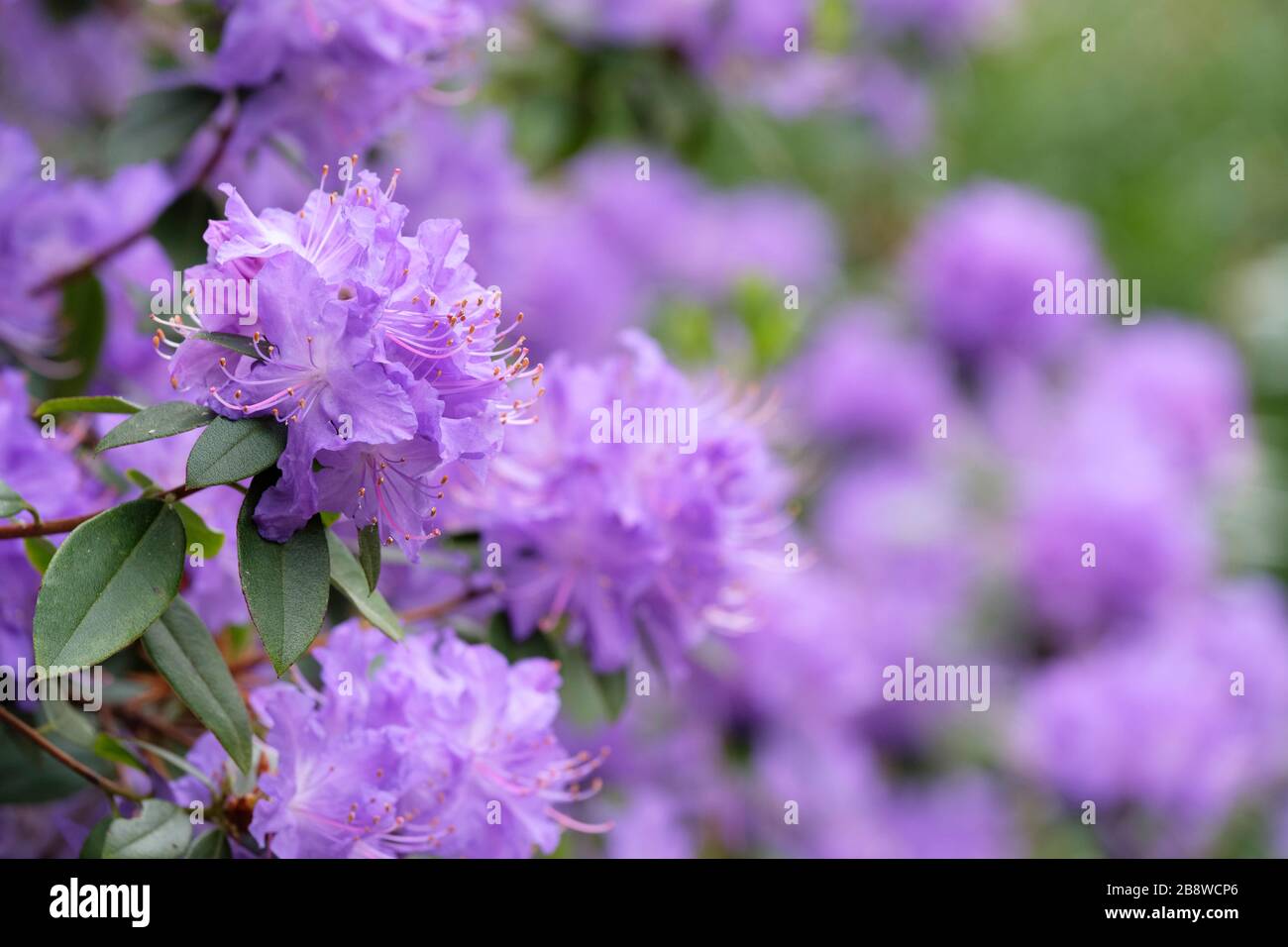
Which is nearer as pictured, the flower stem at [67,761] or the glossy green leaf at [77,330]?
the flower stem at [67,761]

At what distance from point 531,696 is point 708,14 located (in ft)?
3.78

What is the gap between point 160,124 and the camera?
4.09ft

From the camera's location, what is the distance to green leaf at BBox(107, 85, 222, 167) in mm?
1231

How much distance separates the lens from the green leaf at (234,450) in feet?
2.57

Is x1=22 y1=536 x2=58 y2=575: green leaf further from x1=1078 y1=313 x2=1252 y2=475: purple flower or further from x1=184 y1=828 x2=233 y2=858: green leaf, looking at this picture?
x1=1078 y1=313 x2=1252 y2=475: purple flower

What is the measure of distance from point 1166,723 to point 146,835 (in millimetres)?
1548

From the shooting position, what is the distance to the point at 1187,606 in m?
2.40

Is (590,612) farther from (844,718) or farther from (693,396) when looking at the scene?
(844,718)

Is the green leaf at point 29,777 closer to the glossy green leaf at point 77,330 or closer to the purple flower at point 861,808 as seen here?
the glossy green leaf at point 77,330

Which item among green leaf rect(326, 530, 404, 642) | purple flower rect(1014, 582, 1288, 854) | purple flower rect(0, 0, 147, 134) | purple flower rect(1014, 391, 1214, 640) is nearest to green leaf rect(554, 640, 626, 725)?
green leaf rect(326, 530, 404, 642)

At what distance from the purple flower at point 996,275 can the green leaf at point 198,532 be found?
184 centimetres

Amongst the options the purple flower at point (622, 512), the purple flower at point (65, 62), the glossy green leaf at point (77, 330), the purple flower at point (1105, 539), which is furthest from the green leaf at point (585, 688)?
the purple flower at point (1105, 539)

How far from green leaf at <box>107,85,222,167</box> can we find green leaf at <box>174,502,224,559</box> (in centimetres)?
45

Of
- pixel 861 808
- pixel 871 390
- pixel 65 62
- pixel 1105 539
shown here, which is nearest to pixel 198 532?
pixel 65 62
